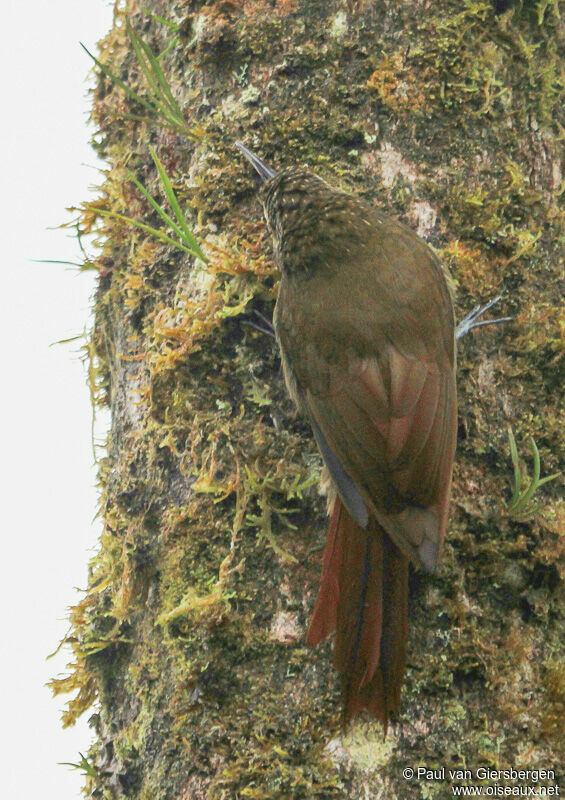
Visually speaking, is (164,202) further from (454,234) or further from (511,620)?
(511,620)

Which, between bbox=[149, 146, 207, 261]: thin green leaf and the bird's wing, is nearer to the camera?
the bird's wing

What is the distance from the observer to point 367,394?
243 cm

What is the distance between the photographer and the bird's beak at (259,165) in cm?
262

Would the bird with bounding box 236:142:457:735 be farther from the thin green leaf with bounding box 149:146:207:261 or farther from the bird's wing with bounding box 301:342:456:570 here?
the thin green leaf with bounding box 149:146:207:261

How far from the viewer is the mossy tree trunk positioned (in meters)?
2.08

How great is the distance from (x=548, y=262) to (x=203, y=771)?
1.63 m

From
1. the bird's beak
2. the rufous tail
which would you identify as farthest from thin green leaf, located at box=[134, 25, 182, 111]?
the rufous tail

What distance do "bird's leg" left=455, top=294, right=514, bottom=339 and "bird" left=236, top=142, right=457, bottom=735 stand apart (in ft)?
0.09

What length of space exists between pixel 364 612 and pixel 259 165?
127 cm

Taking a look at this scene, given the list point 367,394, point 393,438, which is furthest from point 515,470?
point 367,394

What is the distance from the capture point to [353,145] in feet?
8.68

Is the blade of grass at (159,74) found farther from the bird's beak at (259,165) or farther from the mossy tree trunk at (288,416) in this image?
the bird's beak at (259,165)

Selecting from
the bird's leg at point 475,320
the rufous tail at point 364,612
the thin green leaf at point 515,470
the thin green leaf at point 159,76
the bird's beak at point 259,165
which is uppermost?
the thin green leaf at point 159,76

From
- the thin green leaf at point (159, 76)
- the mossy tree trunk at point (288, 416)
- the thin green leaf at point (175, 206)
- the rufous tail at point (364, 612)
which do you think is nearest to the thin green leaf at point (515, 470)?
the mossy tree trunk at point (288, 416)
